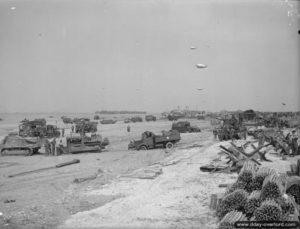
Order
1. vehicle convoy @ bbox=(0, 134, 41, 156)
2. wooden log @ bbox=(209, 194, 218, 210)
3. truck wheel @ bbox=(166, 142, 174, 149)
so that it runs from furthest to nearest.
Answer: truck wheel @ bbox=(166, 142, 174, 149)
vehicle convoy @ bbox=(0, 134, 41, 156)
wooden log @ bbox=(209, 194, 218, 210)

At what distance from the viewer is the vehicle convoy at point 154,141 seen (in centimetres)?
2570

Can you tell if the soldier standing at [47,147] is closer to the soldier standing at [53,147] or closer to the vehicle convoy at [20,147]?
the soldier standing at [53,147]

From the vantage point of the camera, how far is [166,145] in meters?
26.1

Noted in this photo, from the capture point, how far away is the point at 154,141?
25812mm

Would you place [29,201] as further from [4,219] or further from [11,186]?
[11,186]

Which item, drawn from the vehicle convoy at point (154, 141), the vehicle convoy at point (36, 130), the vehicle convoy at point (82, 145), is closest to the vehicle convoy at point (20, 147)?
the vehicle convoy at point (82, 145)

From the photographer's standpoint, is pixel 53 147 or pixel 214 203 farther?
pixel 53 147

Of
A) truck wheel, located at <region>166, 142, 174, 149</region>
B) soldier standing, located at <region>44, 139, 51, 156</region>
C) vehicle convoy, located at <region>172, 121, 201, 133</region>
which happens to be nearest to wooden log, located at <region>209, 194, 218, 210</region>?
truck wheel, located at <region>166, 142, 174, 149</region>

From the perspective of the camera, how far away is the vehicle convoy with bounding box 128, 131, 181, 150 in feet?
84.3

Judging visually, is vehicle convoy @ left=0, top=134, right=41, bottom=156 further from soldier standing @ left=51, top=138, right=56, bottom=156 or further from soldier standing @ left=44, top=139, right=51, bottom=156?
soldier standing @ left=51, top=138, right=56, bottom=156

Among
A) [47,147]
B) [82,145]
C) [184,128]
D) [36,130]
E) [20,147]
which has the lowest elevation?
[20,147]

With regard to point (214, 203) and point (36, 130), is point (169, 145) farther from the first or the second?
point (214, 203)

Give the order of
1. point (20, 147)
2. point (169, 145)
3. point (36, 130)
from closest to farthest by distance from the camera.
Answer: point (20, 147) → point (169, 145) → point (36, 130)

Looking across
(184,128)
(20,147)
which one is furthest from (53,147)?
(184,128)
